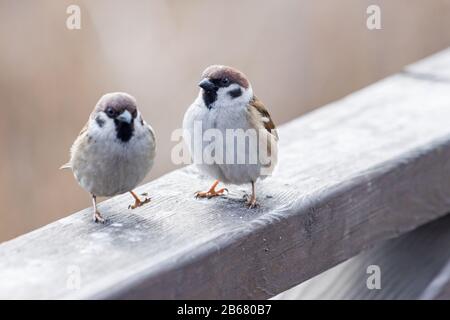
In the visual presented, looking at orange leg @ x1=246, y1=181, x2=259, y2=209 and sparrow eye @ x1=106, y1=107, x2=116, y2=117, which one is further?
sparrow eye @ x1=106, y1=107, x2=116, y2=117

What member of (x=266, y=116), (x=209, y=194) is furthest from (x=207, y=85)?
(x=209, y=194)

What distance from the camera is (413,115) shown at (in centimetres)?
245

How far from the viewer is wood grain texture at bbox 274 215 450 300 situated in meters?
1.95

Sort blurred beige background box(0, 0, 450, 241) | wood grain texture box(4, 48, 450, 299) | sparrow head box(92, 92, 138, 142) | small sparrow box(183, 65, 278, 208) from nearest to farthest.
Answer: wood grain texture box(4, 48, 450, 299) < sparrow head box(92, 92, 138, 142) < small sparrow box(183, 65, 278, 208) < blurred beige background box(0, 0, 450, 241)

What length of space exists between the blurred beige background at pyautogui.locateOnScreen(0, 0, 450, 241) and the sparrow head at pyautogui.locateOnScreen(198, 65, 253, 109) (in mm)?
1723

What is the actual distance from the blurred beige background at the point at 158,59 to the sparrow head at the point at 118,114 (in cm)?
179

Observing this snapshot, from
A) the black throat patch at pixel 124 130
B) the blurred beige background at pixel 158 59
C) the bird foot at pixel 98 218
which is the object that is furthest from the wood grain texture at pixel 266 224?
the blurred beige background at pixel 158 59

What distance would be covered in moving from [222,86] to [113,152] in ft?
1.27

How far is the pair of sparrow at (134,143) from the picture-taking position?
82.9 inches

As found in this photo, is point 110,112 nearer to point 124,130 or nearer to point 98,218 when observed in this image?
point 124,130

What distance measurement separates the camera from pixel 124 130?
2125 mm

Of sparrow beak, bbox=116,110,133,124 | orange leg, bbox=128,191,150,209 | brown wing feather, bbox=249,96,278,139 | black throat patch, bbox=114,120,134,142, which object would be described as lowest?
orange leg, bbox=128,191,150,209

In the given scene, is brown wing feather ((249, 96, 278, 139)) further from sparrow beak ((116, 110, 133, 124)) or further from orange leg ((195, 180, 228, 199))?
sparrow beak ((116, 110, 133, 124))

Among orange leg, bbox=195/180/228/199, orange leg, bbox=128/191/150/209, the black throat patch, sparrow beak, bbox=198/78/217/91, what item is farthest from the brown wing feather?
orange leg, bbox=128/191/150/209
